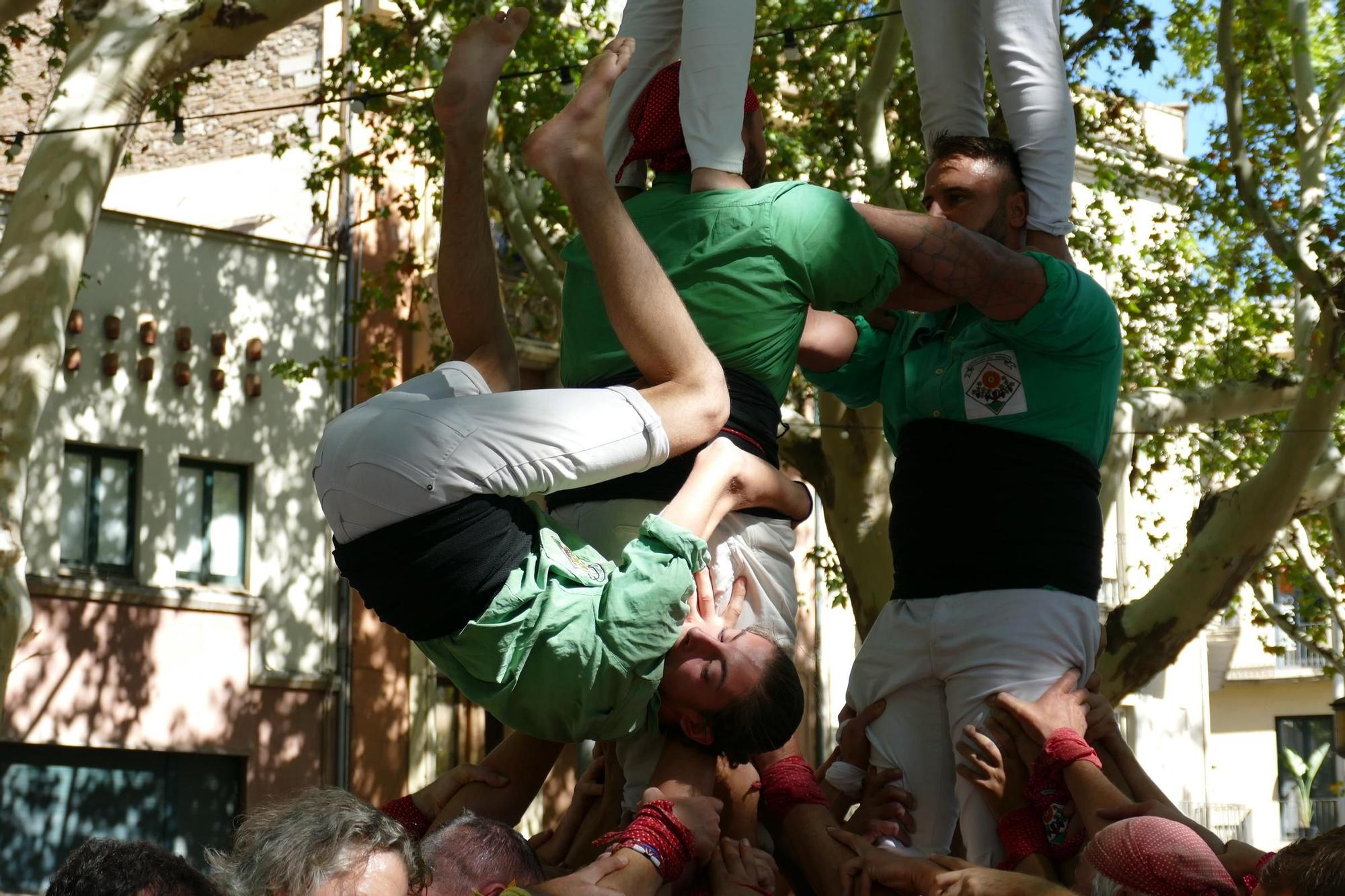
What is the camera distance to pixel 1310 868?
8.14 feet

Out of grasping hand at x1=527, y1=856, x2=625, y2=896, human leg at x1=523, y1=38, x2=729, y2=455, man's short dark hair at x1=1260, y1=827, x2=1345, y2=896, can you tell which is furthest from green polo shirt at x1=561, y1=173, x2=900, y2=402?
man's short dark hair at x1=1260, y1=827, x2=1345, y2=896

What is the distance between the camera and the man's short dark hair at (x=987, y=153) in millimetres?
4195

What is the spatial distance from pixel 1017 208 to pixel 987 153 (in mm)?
153

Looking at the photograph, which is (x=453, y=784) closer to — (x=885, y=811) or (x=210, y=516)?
(x=885, y=811)

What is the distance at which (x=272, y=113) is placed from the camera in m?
17.9

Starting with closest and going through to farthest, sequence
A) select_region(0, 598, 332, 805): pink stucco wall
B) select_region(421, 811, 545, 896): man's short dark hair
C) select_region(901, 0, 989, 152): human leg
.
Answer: select_region(421, 811, 545, 896): man's short dark hair, select_region(901, 0, 989, 152): human leg, select_region(0, 598, 332, 805): pink stucco wall

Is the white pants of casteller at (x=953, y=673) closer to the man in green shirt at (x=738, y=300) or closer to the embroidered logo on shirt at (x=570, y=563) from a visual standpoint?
the man in green shirt at (x=738, y=300)

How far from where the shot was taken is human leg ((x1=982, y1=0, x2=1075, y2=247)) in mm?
4211

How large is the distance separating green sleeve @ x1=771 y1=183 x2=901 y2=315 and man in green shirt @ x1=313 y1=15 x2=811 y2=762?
344mm

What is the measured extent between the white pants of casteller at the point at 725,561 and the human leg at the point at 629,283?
38cm

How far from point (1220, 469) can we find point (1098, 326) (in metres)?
11.8

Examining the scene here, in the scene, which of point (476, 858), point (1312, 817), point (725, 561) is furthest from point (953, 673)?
point (1312, 817)

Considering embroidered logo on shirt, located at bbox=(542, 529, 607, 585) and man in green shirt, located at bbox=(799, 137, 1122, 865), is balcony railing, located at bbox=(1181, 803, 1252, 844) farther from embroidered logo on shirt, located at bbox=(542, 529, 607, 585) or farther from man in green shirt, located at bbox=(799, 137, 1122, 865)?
embroidered logo on shirt, located at bbox=(542, 529, 607, 585)

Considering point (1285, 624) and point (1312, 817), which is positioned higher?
point (1285, 624)
